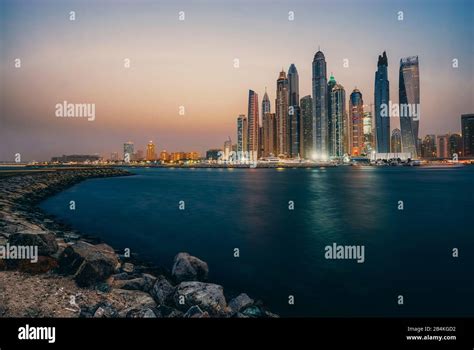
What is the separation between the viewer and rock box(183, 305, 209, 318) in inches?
323

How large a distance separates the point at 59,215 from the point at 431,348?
32.3 metres

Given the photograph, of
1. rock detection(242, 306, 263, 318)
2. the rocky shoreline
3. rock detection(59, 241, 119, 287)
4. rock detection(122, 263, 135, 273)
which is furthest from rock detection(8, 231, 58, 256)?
rock detection(242, 306, 263, 318)

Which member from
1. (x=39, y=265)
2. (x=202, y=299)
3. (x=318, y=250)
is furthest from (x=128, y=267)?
(x=318, y=250)

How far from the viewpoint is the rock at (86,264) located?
997cm

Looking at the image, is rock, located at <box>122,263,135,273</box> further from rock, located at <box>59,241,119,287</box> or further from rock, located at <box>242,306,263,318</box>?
rock, located at <box>242,306,263,318</box>

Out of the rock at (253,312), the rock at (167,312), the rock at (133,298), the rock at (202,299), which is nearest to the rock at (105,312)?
the rock at (133,298)

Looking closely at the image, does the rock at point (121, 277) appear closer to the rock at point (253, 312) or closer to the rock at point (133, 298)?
the rock at point (133, 298)

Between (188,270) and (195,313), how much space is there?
12.8 feet

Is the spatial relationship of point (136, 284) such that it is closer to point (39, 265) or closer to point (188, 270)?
point (188, 270)

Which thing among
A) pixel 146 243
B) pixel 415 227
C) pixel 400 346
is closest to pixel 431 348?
pixel 400 346

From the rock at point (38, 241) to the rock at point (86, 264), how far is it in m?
0.84

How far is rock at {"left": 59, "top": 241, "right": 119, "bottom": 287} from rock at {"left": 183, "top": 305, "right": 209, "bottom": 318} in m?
4.14

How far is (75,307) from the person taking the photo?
8406mm

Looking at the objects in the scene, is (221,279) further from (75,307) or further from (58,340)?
(58,340)
